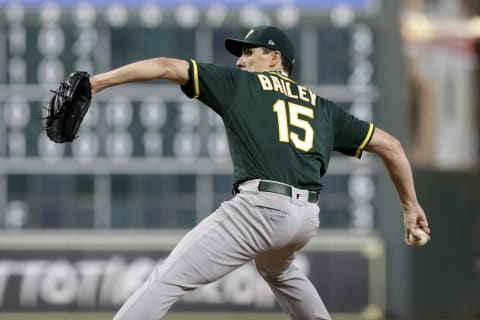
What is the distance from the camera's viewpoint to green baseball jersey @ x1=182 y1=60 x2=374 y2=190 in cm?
502

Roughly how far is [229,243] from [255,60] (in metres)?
0.94

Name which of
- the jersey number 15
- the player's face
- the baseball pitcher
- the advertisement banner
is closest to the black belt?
the baseball pitcher

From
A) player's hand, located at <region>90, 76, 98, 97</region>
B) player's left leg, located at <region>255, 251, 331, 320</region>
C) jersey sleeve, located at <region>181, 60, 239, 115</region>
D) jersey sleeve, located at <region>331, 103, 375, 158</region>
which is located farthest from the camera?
jersey sleeve, located at <region>331, 103, 375, 158</region>

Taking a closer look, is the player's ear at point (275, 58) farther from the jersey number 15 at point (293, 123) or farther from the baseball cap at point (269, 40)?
the jersey number 15 at point (293, 123)

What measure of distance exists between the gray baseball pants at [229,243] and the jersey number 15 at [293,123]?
0.22 meters

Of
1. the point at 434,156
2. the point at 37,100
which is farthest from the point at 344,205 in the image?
the point at 37,100

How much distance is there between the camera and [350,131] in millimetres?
5480

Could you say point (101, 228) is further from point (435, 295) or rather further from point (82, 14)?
point (435, 295)

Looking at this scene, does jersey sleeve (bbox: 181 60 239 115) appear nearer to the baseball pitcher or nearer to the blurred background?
the baseball pitcher

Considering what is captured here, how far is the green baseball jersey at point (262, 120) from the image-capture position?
16.5ft

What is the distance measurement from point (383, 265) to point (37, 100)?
3.51 meters

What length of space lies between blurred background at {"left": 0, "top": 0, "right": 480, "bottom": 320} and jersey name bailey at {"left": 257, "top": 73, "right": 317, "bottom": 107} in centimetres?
521

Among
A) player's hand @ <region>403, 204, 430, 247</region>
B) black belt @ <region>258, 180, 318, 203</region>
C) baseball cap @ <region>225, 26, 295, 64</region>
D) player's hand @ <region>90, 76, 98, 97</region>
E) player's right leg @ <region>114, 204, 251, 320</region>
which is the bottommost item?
player's right leg @ <region>114, 204, 251, 320</region>

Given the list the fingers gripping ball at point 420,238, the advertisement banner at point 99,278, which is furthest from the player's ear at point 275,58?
the advertisement banner at point 99,278
